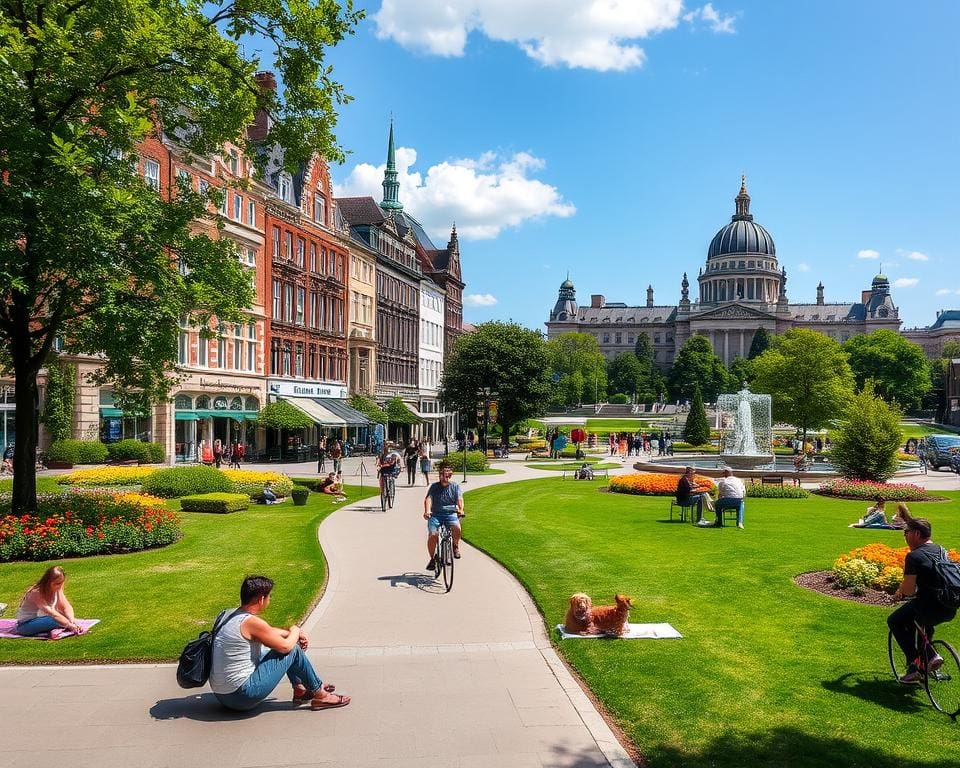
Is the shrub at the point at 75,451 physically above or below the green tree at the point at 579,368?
below

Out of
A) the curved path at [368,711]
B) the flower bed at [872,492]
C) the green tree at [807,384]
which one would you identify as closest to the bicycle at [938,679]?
the curved path at [368,711]

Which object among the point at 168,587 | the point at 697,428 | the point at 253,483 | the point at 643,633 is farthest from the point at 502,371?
the point at 643,633

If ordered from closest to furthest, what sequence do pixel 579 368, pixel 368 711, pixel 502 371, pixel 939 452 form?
pixel 368 711
pixel 939 452
pixel 502 371
pixel 579 368

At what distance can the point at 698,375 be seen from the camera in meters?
155

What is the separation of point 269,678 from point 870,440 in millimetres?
29604

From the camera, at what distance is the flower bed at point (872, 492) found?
93.8ft

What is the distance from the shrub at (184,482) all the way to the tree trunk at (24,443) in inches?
381

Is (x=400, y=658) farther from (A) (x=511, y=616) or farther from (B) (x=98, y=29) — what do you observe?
(B) (x=98, y=29)

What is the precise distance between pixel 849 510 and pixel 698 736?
20.7m

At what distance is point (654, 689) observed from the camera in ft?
27.5

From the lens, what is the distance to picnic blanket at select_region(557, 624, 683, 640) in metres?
10.3

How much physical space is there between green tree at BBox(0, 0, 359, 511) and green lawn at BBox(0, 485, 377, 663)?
10.9ft

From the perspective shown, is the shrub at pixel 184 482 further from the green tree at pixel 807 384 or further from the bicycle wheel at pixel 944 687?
the green tree at pixel 807 384

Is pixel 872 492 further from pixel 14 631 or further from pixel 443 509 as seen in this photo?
pixel 14 631
